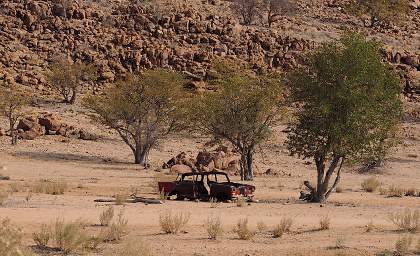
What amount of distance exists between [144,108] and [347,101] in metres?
20.7

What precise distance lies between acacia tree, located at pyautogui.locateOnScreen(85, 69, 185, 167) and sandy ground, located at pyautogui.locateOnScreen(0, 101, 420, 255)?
7.20 feet

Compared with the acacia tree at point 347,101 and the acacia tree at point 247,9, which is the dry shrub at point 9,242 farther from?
the acacia tree at point 247,9

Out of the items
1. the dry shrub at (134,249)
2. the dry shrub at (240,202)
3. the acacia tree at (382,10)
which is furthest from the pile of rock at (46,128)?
the acacia tree at (382,10)

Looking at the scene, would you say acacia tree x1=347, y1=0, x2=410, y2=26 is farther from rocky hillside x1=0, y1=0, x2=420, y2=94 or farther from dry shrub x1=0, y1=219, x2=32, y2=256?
dry shrub x1=0, y1=219, x2=32, y2=256

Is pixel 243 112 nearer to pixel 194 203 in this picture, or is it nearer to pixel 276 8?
pixel 194 203

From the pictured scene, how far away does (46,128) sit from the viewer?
44906 mm

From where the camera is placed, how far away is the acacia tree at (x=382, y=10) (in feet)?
279

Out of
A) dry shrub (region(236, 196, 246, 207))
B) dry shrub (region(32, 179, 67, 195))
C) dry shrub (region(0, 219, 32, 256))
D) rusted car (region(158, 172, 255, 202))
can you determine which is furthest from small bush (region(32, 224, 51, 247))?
dry shrub (region(32, 179, 67, 195))

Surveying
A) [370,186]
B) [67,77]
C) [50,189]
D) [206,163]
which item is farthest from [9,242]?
[67,77]

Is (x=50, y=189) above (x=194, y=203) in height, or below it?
above

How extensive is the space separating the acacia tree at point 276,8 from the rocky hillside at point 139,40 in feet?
10.3

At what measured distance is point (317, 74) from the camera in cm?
2297

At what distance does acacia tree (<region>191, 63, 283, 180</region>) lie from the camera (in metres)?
34.5

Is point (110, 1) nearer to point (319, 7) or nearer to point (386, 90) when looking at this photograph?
point (319, 7)
